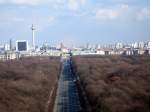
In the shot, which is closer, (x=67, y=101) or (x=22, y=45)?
(x=67, y=101)

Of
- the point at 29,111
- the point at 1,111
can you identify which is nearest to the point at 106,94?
the point at 29,111

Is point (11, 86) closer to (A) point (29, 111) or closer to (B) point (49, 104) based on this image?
(B) point (49, 104)

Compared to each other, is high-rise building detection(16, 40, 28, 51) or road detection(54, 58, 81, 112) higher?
high-rise building detection(16, 40, 28, 51)

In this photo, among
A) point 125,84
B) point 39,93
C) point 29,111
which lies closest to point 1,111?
point 29,111

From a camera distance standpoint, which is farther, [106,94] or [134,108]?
[106,94]

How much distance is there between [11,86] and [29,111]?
5.24 m

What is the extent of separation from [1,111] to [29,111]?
1015 mm

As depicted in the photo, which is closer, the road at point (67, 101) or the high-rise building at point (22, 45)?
the road at point (67, 101)

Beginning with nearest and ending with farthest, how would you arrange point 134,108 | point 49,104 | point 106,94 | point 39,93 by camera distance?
point 134,108 < point 106,94 < point 49,104 < point 39,93

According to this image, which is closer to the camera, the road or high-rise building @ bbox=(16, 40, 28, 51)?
the road

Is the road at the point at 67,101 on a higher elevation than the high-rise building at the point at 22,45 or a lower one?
lower

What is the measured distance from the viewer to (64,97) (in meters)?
19.9

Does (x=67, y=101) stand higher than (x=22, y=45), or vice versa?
(x=22, y=45)

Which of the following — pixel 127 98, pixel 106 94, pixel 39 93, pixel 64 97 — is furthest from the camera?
pixel 64 97
